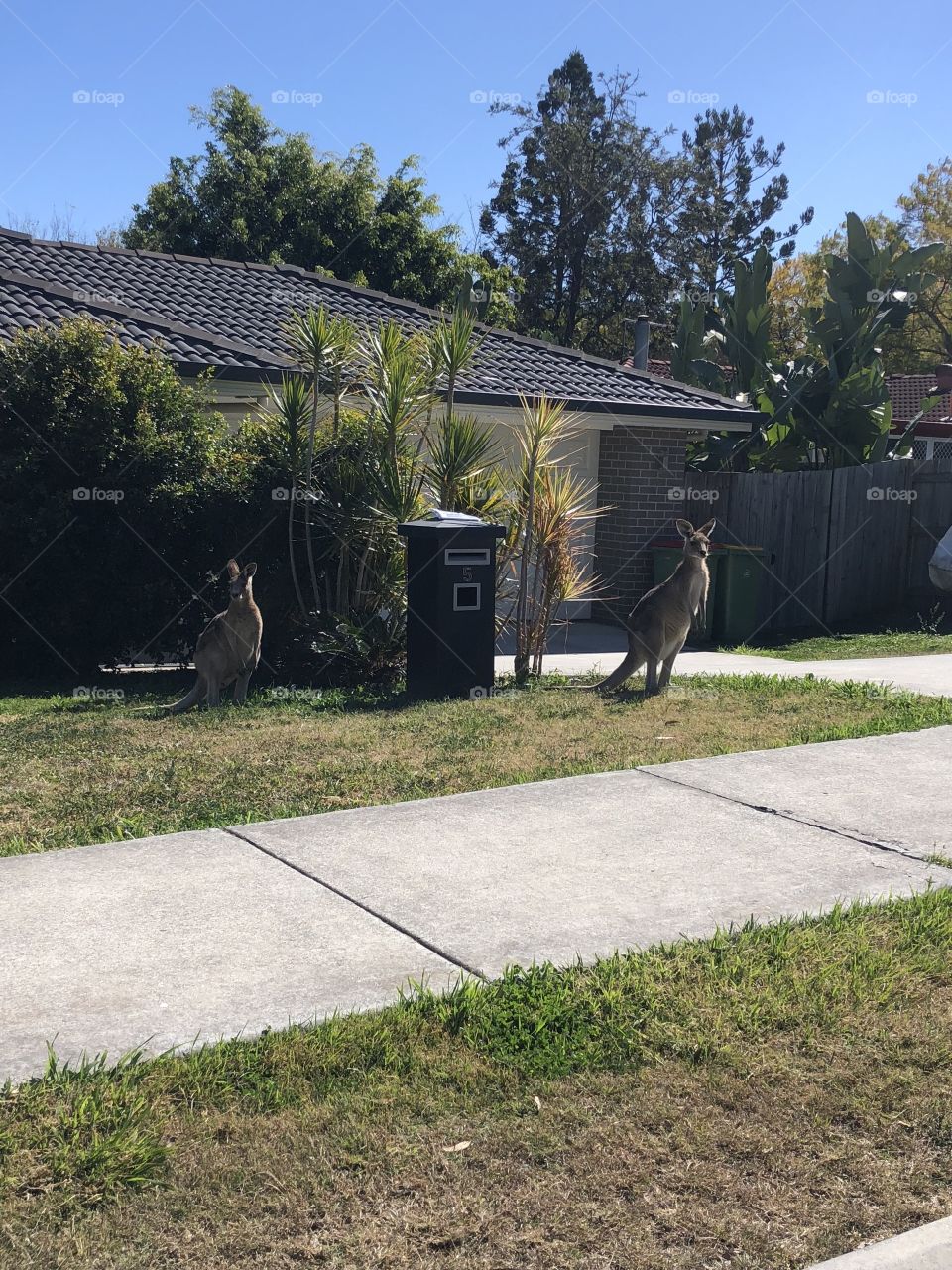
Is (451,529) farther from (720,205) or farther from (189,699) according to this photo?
(720,205)

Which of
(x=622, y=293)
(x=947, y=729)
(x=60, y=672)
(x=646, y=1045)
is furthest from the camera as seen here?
(x=622, y=293)

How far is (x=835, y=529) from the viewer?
18.4 metres

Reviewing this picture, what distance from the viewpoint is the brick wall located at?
693 inches

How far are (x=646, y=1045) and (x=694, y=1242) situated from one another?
94cm

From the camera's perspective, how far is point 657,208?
152ft

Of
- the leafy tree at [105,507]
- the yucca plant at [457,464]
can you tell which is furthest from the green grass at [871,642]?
the leafy tree at [105,507]

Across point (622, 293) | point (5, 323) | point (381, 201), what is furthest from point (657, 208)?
point (5, 323)

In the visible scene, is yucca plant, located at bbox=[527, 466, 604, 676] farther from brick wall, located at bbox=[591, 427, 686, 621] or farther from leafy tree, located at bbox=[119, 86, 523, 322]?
leafy tree, located at bbox=[119, 86, 523, 322]

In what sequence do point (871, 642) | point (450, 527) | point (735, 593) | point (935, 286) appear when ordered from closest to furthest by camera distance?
point (450, 527), point (871, 642), point (735, 593), point (935, 286)

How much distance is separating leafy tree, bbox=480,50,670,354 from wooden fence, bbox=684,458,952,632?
2761 centimetres

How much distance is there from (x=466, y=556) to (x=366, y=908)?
5653 millimetres

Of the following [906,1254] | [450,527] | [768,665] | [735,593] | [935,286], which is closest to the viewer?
[906,1254]

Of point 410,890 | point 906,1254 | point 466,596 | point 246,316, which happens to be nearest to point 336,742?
point 466,596

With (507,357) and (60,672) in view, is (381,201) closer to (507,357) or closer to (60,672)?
(507,357)
